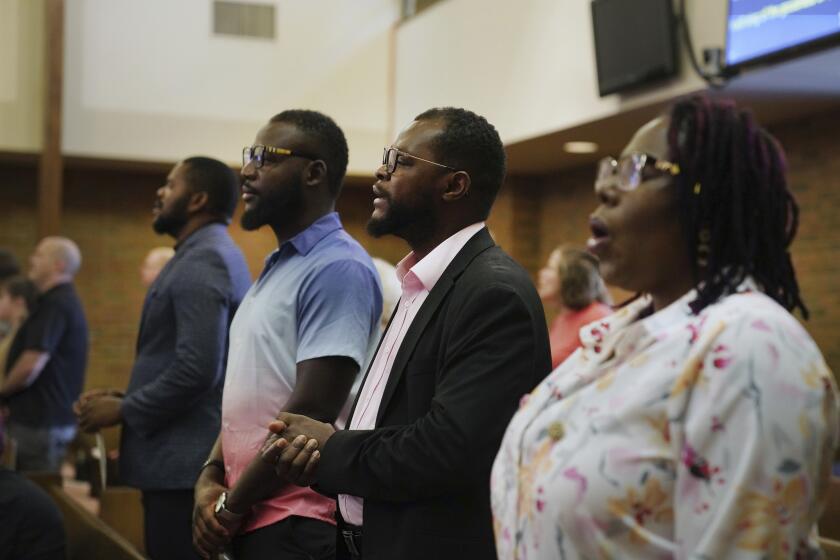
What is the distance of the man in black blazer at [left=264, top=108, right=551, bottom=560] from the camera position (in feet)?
6.43

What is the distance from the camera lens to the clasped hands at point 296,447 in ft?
6.92

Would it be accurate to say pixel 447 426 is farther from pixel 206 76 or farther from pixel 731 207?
pixel 206 76

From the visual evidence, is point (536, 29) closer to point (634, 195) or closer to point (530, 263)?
point (530, 263)

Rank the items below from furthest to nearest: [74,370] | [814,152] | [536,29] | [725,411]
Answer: [536,29] → [814,152] → [74,370] → [725,411]

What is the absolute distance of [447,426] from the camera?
1.93m

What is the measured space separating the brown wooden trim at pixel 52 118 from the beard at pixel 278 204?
7467 millimetres

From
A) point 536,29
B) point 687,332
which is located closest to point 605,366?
point 687,332

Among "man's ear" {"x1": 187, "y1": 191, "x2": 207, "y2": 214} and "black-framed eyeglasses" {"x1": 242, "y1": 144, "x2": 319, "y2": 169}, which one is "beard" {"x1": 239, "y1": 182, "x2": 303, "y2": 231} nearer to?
"black-framed eyeglasses" {"x1": 242, "y1": 144, "x2": 319, "y2": 169}

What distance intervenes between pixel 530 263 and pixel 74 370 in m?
5.30

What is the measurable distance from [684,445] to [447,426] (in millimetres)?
628

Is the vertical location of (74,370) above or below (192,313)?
below

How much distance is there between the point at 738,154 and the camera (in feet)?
4.92

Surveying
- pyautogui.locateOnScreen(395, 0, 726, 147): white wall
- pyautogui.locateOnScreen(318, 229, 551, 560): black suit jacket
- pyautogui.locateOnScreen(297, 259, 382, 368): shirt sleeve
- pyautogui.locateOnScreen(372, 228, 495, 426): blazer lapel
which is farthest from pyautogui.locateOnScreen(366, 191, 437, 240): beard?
pyautogui.locateOnScreen(395, 0, 726, 147): white wall

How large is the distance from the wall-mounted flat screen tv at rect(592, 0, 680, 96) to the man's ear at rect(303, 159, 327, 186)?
4311 millimetres
